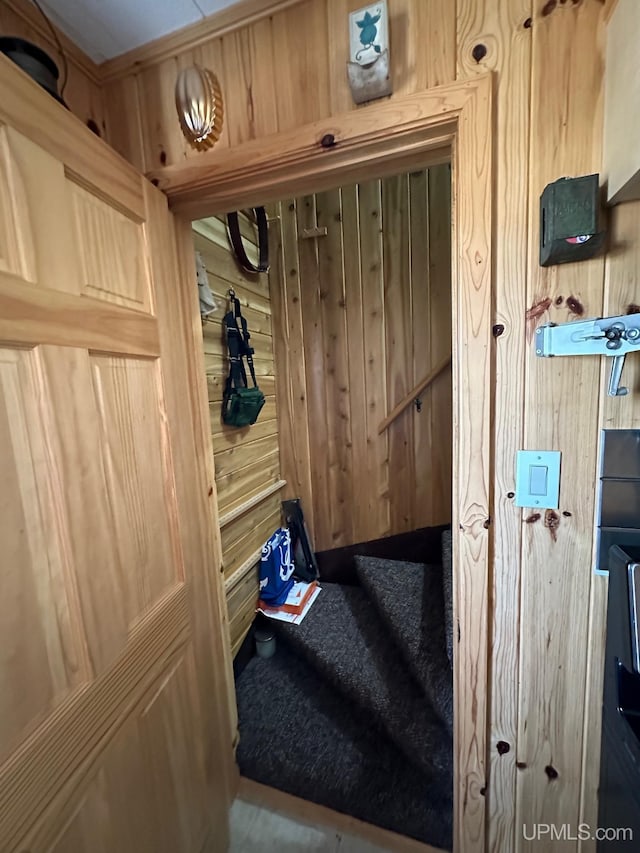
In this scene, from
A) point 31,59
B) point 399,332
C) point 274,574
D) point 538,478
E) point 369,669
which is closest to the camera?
point 31,59

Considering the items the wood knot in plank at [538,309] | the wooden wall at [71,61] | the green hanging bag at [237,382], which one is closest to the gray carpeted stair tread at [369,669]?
the green hanging bag at [237,382]

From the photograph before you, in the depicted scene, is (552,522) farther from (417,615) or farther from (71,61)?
(71,61)

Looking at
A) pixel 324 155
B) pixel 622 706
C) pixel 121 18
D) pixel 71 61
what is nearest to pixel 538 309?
pixel 324 155

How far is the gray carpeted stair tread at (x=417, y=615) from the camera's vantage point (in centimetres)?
133

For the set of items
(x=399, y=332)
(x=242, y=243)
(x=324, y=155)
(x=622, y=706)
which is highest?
(x=242, y=243)

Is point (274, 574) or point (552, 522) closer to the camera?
point (552, 522)

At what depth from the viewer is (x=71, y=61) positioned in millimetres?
890

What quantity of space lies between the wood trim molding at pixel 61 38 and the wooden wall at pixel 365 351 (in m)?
1.35

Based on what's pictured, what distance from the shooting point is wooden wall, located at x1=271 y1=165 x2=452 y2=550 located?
2.05 metres

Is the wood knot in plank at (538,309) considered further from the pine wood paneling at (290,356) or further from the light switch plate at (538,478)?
the pine wood paneling at (290,356)

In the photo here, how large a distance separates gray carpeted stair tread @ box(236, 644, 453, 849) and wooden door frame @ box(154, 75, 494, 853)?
0.32m

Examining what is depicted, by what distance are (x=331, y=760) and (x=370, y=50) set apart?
7.44 ft

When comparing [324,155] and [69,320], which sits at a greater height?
[324,155]

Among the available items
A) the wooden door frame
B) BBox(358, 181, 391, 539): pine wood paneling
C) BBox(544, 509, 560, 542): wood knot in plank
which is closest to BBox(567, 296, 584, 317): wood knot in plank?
the wooden door frame
